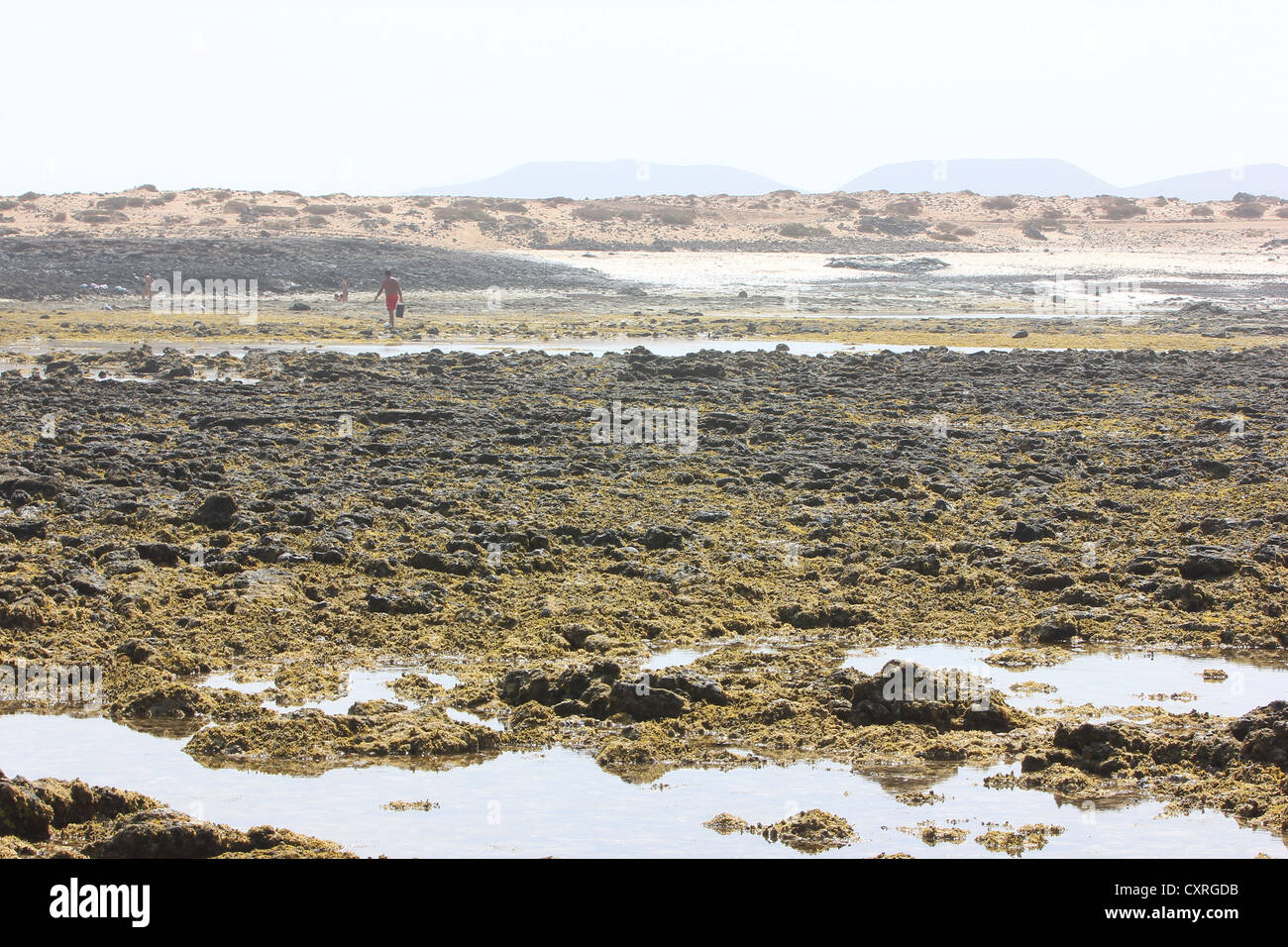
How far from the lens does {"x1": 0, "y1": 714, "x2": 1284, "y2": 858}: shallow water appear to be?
662 cm

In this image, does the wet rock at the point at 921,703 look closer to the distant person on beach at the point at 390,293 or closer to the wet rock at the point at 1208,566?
the wet rock at the point at 1208,566

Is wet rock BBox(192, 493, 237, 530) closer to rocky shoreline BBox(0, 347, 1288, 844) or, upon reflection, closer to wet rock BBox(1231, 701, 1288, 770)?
rocky shoreline BBox(0, 347, 1288, 844)

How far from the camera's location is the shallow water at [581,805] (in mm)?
6617

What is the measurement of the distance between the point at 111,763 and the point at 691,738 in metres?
3.19

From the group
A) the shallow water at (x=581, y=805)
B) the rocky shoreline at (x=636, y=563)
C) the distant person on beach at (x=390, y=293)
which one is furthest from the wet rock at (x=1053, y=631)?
the distant person on beach at (x=390, y=293)

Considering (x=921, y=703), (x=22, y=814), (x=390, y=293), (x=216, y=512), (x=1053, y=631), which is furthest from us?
(x=390, y=293)

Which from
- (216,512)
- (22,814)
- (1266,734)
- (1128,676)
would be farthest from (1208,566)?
(22,814)

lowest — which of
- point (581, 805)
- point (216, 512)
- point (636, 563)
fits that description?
point (581, 805)

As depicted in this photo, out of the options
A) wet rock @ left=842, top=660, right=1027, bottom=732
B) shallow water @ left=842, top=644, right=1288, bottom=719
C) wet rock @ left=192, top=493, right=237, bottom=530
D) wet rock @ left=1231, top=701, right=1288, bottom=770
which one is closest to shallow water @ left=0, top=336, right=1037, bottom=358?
wet rock @ left=192, top=493, right=237, bottom=530

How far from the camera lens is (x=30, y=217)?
2395 inches

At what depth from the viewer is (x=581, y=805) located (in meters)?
7.14

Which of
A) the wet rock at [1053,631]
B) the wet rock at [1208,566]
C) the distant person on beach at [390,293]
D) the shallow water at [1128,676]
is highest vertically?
the distant person on beach at [390,293]

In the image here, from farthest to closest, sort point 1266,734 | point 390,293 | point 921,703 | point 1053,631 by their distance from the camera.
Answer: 1. point 390,293
2. point 1053,631
3. point 921,703
4. point 1266,734

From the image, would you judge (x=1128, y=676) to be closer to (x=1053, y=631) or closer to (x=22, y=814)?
(x=1053, y=631)
